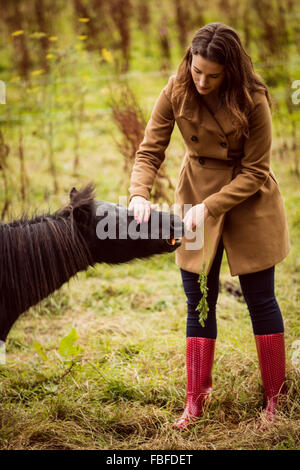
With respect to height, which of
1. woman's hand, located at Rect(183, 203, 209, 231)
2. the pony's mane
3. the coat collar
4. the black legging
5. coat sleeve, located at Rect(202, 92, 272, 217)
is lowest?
the black legging

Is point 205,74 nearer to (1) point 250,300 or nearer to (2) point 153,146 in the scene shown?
(2) point 153,146

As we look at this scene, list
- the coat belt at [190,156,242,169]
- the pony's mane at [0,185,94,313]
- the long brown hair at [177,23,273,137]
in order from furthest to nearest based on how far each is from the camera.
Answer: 1. the pony's mane at [0,185,94,313]
2. the coat belt at [190,156,242,169]
3. the long brown hair at [177,23,273,137]

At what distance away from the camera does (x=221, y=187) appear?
7.54 ft

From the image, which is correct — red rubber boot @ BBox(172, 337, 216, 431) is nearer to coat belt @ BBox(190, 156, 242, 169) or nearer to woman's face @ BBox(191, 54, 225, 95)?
coat belt @ BBox(190, 156, 242, 169)

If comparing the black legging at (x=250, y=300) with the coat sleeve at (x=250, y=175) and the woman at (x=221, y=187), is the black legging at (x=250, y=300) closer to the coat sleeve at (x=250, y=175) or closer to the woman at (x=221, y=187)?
the woman at (x=221, y=187)

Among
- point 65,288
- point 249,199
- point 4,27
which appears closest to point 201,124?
point 249,199

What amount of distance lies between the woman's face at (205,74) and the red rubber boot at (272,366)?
1.26 meters

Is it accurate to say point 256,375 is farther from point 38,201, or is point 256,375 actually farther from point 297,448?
point 38,201

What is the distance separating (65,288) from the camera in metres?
4.21

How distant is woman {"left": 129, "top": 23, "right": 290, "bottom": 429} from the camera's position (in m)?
2.05

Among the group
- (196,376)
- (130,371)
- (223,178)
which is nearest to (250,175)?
(223,178)

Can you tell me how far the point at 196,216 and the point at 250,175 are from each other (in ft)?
1.02
